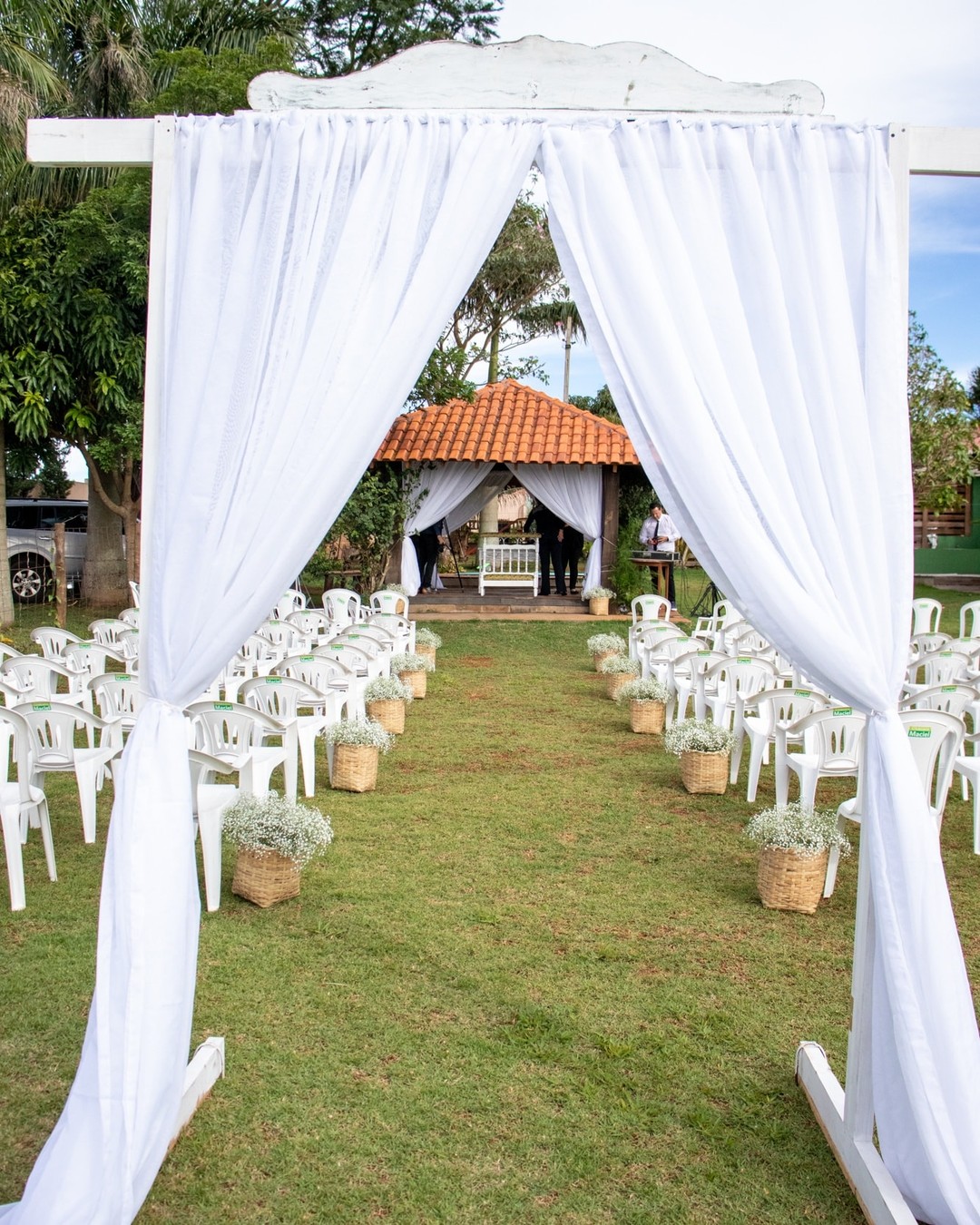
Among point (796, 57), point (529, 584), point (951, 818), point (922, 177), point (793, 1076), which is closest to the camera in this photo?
point (922, 177)

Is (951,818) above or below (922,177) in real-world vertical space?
below

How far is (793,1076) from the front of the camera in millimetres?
3996

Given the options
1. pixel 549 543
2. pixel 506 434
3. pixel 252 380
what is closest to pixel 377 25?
pixel 506 434

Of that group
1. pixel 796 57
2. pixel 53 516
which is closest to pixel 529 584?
pixel 53 516

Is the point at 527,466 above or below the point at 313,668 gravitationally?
above

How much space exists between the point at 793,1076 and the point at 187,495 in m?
2.95

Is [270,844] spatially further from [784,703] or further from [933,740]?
[784,703]

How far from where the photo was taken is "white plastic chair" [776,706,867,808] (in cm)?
636

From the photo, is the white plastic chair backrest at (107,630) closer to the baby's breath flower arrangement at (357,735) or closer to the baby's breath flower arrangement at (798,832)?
the baby's breath flower arrangement at (357,735)

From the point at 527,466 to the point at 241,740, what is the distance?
14.2 meters

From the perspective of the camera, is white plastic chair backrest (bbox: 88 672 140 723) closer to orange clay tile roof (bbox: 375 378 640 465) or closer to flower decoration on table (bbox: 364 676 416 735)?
flower decoration on table (bbox: 364 676 416 735)

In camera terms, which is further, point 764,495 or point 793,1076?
point 793,1076

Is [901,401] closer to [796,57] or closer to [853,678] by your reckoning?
[853,678]

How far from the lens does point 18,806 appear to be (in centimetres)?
543
